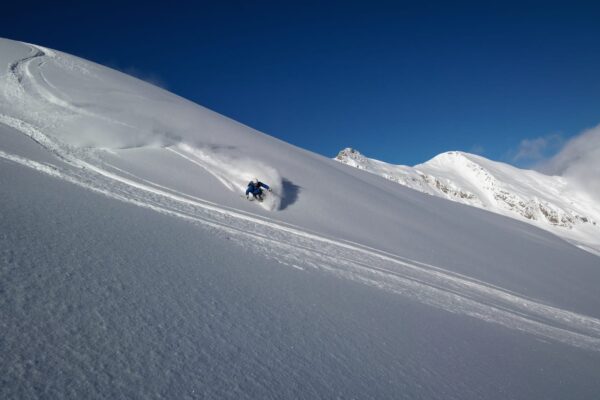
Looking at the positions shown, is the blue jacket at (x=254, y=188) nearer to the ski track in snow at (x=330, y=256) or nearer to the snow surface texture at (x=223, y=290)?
the snow surface texture at (x=223, y=290)

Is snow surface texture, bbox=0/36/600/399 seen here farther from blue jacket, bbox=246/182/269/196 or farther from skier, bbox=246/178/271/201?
blue jacket, bbox=246/182/269/196

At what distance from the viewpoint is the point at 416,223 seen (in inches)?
598

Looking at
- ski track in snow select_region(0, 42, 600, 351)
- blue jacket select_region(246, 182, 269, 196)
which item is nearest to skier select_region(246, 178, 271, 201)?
blue jacket select_region(246, 182, 269, 196)

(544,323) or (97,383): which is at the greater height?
(544,323)

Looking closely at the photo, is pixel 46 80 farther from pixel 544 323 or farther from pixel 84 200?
pixel 544 323

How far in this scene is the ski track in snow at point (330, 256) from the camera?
7055 mm

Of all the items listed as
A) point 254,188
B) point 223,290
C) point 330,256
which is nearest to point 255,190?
point 254,188

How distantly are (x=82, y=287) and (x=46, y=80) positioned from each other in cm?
1701

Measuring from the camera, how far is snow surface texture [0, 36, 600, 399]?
2.66m

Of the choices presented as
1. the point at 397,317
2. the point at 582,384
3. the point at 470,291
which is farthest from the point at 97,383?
the point at 470,291

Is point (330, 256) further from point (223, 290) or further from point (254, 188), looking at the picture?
point (254, 188)

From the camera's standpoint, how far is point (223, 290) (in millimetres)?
4410

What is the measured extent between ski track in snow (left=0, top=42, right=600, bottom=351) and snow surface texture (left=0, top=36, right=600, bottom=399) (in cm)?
7

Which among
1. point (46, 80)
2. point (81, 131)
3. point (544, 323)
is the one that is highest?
point (46, 80)
